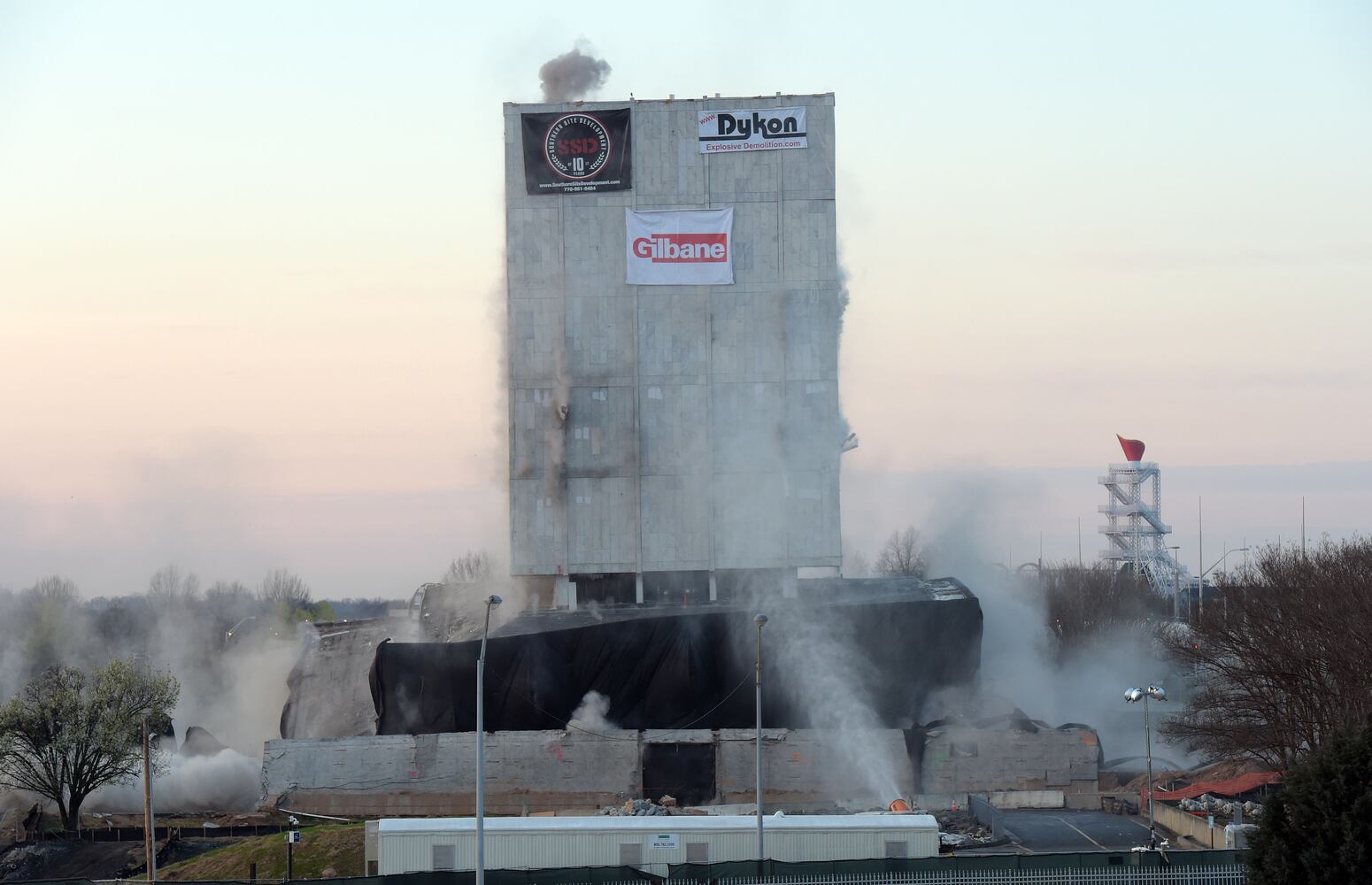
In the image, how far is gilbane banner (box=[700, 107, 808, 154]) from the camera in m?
71.4

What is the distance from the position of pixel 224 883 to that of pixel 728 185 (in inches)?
1752

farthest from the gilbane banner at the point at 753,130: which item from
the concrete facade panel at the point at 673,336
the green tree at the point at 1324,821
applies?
the green tree at the point at 1324,821

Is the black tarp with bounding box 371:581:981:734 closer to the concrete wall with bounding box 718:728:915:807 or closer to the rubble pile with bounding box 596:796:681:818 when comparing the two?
the concrete wall with bounding box 718:728:915:807

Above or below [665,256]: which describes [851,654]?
below

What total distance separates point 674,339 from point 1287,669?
3314 centimetres

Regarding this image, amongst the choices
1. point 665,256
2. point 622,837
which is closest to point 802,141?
point 665,256

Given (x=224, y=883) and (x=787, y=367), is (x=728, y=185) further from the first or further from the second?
(x=224, y=883)

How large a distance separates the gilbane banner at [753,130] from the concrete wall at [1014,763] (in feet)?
104

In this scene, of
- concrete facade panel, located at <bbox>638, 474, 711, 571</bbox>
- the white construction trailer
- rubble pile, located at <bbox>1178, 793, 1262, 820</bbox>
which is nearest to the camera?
the white construction trailer

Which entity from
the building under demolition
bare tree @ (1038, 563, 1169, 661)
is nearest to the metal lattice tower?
bare tree @ (1038, 563, 1169, 661)

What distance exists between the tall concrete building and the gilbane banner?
0.07m

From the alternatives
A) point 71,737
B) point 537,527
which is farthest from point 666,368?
point 71,737

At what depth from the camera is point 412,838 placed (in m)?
40.7

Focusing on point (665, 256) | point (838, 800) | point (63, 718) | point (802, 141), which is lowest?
point (838, 800)
